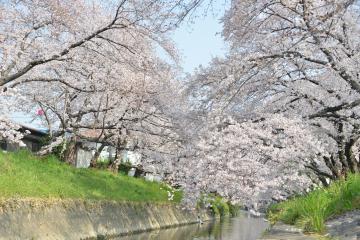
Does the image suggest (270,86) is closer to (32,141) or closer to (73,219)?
(73,219)

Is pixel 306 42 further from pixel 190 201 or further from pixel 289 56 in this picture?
pixel 190 201

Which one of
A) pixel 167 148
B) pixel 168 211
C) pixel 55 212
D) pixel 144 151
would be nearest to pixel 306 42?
pixel 55 212

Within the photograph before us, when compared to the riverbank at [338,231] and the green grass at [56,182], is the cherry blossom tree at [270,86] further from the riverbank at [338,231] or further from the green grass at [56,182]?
the green grass at [56,182]

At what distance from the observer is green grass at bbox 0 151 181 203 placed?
14.3 meters

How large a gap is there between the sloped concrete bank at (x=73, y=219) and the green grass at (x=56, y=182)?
319 mm

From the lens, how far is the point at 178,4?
7344mm

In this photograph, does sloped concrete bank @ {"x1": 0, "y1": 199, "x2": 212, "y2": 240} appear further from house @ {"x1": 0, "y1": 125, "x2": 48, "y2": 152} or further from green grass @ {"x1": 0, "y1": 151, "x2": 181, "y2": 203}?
house @ {"x1": 0, "y1": 125, "x2": 48, "y2": 152}

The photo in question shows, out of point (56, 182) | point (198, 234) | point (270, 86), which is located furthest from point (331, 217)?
point (198, 234)

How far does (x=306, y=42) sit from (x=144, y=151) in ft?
49.6

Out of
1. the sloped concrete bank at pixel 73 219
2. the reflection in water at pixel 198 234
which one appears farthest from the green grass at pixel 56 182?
the reflection in water at pixel 198 234

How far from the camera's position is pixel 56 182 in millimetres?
17422

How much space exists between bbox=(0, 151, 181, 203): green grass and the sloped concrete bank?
32 cm

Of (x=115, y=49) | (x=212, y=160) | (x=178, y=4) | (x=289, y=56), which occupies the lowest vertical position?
(x=212, y=160)

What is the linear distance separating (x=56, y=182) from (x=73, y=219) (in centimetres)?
171
